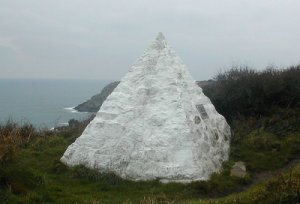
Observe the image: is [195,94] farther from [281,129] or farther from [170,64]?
[281,129]

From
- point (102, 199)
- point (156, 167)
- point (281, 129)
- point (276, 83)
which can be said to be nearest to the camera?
point (102, 199)

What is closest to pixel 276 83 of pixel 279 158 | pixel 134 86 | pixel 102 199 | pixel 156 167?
pixel 279 158

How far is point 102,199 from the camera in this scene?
1352 cm

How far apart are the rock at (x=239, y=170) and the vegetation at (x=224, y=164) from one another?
0.58ft

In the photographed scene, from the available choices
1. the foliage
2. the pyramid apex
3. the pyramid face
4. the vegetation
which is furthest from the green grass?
the pyramid apex

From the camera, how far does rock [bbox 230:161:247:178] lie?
16.4 m

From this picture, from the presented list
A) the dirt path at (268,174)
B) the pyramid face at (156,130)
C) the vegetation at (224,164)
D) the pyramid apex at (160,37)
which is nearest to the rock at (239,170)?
the vegetation at (224,164)

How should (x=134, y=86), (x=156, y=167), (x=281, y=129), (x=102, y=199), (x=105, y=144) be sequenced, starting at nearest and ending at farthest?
(x=102, y=199) < (x=156, y=167) < (x=105, y=144) < (x=134, y=86) < (x=281, y=129)

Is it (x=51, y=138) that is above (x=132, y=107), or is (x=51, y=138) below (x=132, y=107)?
below

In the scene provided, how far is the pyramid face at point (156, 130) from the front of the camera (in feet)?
51.5

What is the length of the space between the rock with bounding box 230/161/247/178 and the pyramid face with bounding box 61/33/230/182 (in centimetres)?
52

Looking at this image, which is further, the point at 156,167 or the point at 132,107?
the point at 132,107

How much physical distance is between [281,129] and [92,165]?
8.81 meters

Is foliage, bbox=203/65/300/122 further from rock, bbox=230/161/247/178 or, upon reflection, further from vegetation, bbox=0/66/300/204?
rock, bbox=230/161/247/178
